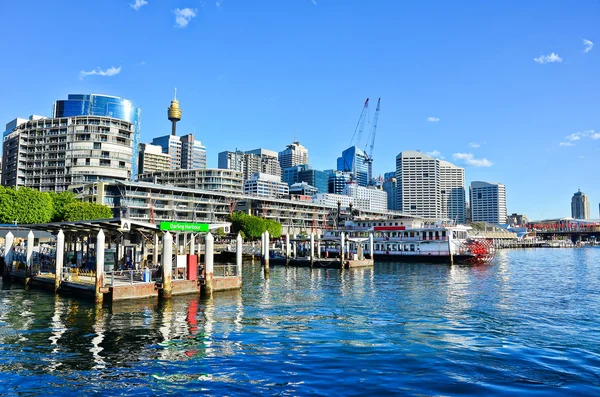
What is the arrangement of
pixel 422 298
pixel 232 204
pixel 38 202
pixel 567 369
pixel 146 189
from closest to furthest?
pixel 567 369
pixel 422 298
pixel 38 202
pixel 146 189
pixel 232 204

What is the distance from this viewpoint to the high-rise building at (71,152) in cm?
15500

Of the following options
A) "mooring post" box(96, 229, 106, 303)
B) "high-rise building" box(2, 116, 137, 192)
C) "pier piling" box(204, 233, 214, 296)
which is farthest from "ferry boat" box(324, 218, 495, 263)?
"high-rise building" box(2, 116, 137, 192)

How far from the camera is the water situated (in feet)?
58.7

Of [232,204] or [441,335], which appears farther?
[232,204]

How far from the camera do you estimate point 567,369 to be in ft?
65.9

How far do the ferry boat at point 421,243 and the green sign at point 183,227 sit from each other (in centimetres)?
5088

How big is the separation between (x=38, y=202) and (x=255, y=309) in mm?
77044

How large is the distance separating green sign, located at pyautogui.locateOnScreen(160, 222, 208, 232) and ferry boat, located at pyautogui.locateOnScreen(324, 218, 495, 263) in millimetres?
50883

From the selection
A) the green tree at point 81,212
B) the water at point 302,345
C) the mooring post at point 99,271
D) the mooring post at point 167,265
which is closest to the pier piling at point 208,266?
the water at point 302,345

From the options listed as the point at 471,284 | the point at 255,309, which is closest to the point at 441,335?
the point at 255,309

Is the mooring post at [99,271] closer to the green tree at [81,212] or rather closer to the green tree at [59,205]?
the green tree at [81,212]

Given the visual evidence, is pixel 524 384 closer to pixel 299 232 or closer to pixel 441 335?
pixel 441 335

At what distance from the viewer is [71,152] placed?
155750 millimetres

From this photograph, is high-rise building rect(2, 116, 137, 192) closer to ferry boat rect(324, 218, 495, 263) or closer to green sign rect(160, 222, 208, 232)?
ferry boat rect(324, 218, 495, 263)
